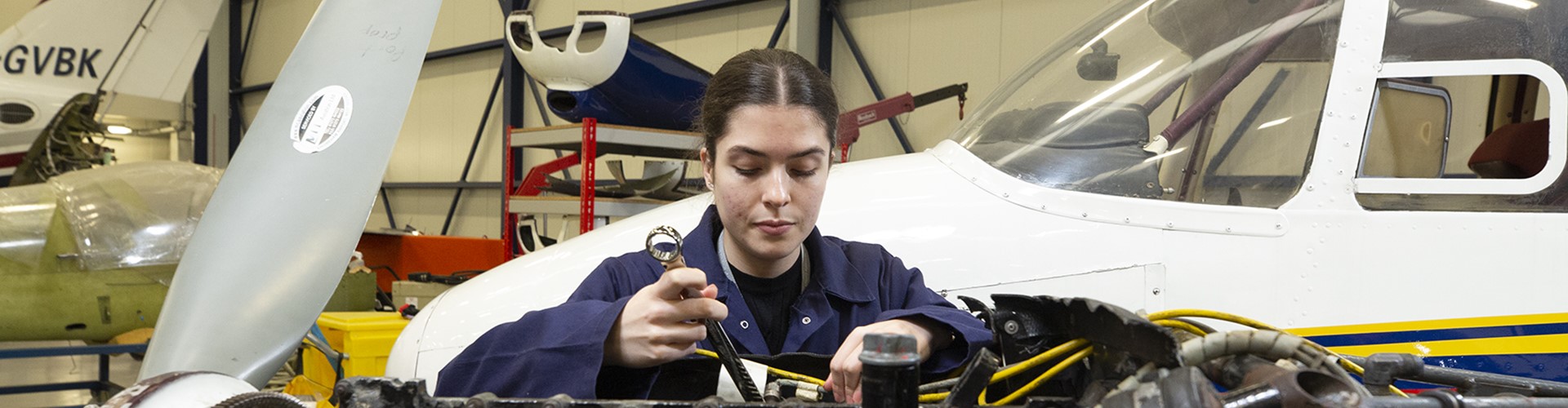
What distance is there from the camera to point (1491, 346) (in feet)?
5.52

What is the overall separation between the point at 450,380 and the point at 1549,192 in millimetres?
1895

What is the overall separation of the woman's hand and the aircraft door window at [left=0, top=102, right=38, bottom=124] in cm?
972

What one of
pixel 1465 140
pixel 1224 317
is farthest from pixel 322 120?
pixel 1465 140

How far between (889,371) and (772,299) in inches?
25.7

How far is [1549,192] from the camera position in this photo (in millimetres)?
1741

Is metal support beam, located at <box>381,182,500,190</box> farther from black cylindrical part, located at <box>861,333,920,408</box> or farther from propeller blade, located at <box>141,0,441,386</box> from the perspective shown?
black cylindrical part, located at <box>861,333,920,408</box>

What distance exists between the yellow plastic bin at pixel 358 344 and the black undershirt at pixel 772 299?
221 cm

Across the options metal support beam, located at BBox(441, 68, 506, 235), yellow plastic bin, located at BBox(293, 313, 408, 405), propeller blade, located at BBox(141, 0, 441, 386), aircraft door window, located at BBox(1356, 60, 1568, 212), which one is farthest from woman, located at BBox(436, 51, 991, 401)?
metal support beam, located at BBox(441, 68, 506, 235)

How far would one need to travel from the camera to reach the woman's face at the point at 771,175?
119cm

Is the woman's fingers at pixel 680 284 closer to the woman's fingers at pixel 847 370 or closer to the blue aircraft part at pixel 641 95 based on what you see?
the woman's fingers at pixel 847 370

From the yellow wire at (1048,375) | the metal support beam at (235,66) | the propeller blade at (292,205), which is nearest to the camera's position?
the yellow wire at (1048,375)

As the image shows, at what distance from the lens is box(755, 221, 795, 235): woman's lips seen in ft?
3.99

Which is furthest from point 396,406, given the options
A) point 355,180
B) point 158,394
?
point 355,180

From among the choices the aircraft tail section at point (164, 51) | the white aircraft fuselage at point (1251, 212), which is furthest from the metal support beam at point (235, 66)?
the white aircraft fuselage at point (1251, 212)
